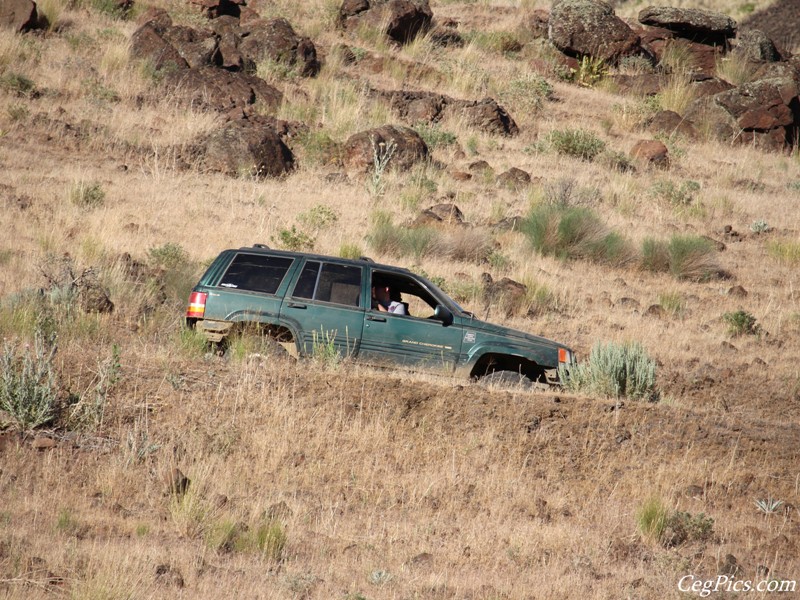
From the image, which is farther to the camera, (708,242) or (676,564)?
(708,242)

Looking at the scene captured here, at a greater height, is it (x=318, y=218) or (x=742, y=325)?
(x=318, y=218)

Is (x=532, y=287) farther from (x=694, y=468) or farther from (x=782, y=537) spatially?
(x=782, y=537)

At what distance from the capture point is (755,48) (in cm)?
3269

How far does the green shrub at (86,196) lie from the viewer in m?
17.8

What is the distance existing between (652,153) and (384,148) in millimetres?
6735

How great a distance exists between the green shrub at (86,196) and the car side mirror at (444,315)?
906 centimetres

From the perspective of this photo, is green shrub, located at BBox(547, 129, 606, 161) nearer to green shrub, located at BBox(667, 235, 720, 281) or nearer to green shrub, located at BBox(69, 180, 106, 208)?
green shrub, located at BBox(667, 235, 720, 281)

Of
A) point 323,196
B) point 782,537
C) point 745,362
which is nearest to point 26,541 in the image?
point 782,537

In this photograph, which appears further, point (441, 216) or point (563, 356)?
point (441, 216)

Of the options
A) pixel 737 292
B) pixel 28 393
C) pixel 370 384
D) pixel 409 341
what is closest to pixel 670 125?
pixel 737 292

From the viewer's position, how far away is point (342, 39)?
3047cm

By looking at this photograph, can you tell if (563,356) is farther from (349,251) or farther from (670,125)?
(670,125)

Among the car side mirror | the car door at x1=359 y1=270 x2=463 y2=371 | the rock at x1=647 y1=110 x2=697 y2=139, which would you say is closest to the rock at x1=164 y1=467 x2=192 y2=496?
the car door at x1=359 y1=270 x2=463 y2=371

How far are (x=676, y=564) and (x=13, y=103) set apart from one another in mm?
18447
